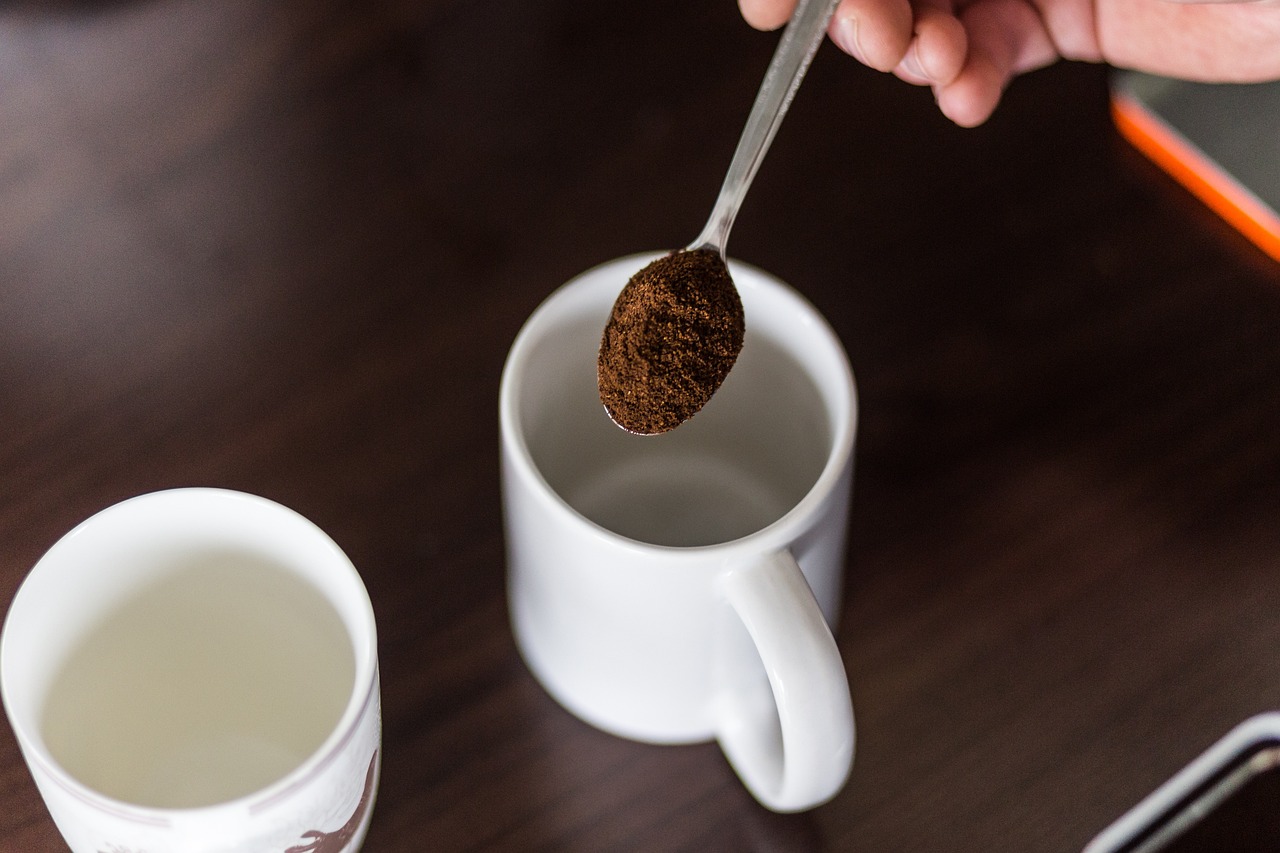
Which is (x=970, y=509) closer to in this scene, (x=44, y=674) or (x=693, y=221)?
(x=693, y=221)

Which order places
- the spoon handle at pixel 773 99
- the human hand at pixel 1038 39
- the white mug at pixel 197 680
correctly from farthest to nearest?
1. the human hand at pixel 1038 39
2. the spoon handle at pixel 773 99
3. the white mug at pixel 197 680

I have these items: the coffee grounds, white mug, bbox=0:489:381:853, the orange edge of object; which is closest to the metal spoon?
the coffee grounds

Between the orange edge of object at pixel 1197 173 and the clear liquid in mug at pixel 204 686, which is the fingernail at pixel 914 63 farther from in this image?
the clear liquid in mug at pixel 204 686

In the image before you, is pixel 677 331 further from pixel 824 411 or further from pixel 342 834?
pixel 342 834

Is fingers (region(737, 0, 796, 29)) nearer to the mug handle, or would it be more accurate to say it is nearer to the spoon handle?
the spoon handle

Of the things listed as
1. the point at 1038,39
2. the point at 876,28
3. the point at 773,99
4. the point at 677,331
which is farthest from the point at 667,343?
the point at 1038,39

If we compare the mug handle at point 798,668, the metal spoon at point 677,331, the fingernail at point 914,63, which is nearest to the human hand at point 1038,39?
the fingernail at point 914,63
